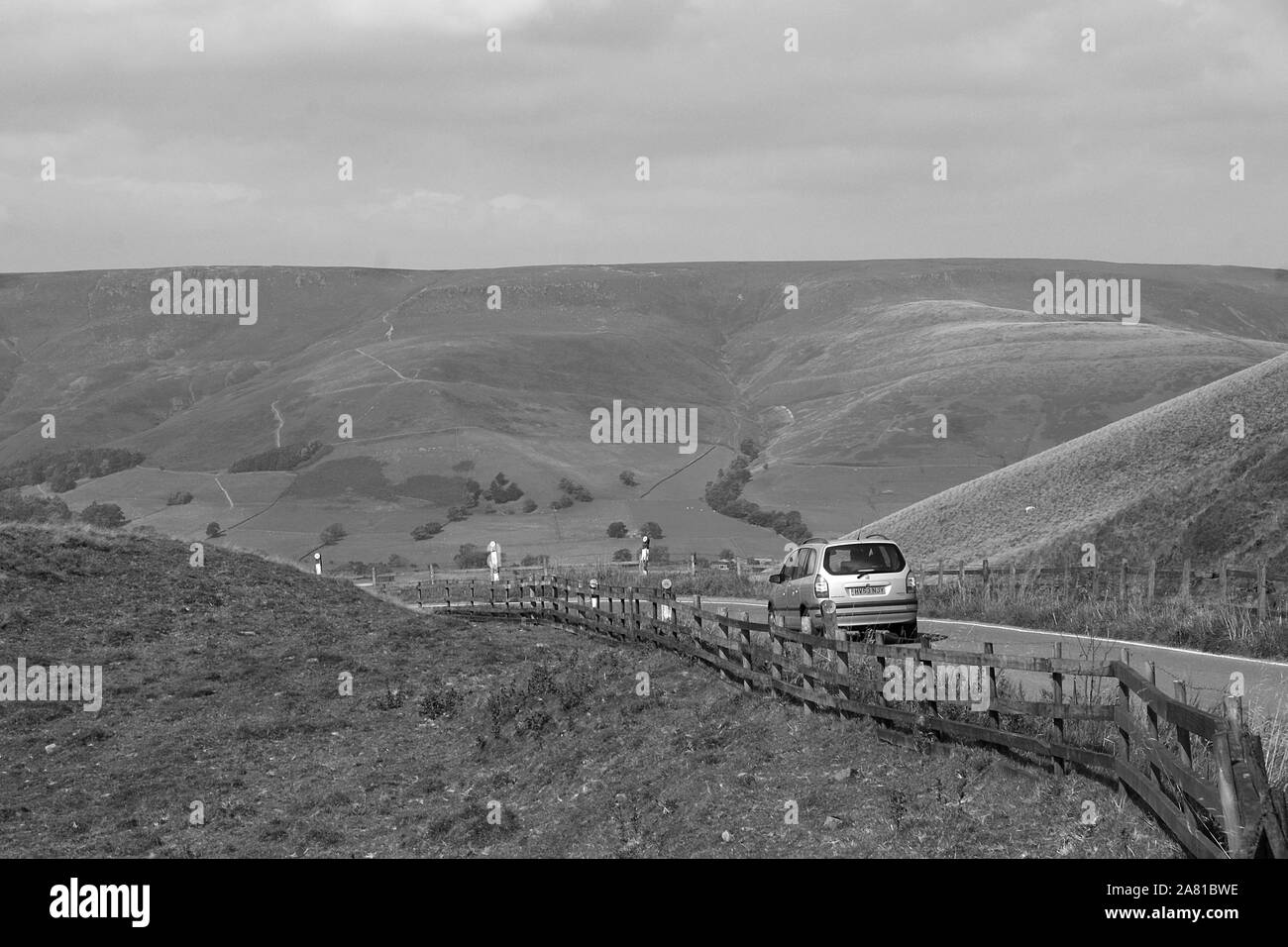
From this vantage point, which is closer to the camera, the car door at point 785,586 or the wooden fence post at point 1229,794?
the wooden fence post at point 1229,794

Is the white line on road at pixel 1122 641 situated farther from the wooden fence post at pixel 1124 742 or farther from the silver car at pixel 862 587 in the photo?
the wooden fence post at pixel 1124 742

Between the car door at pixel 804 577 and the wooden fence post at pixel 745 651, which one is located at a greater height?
the car door at pixel 804 577

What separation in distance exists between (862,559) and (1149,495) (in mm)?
24652

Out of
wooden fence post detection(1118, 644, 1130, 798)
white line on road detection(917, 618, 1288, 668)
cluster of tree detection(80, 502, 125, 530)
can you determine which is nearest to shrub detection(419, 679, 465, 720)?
white line on road detection(917, 618, 1288, 668)

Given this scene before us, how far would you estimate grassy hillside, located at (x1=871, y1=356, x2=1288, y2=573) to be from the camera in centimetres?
3616

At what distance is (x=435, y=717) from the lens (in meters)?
21.3

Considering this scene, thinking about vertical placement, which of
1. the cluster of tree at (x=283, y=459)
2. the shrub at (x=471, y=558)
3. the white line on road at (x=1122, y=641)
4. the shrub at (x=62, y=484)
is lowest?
the shrub at (x=471, y=558)

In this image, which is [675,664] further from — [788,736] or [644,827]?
[644,827]

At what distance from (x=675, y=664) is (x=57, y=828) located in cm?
855

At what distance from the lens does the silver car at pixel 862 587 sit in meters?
21.3

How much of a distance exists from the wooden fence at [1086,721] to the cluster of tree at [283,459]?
177 m

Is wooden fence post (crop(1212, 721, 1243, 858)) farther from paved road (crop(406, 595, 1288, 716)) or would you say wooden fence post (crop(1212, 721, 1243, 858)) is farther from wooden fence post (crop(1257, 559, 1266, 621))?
wooden fence post (crop(1257, 559, 1266, 621))

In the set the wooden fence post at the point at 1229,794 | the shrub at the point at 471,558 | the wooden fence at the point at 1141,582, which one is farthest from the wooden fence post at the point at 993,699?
the shrub at the point at 471,558

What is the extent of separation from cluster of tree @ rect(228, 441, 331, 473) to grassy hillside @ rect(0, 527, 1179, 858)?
16468 cm
